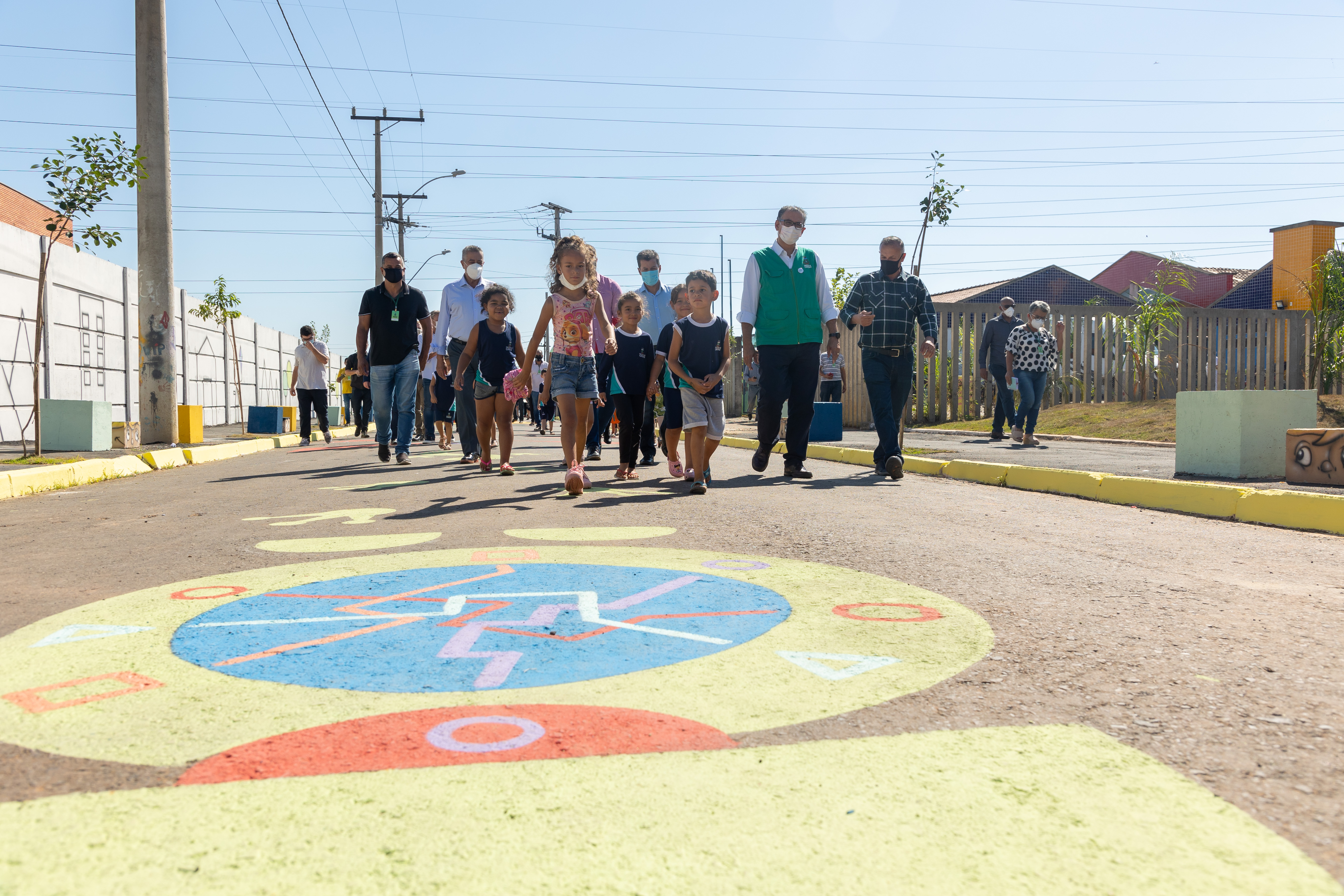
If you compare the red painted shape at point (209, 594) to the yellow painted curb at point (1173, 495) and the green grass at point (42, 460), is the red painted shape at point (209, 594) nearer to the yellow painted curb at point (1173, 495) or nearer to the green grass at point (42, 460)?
the yellow painted curb at point (1173, 495)

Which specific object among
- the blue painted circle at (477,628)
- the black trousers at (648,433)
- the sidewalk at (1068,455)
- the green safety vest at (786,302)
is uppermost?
the green safety vest at (786,302)

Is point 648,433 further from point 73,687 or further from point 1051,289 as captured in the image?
point 1051,289

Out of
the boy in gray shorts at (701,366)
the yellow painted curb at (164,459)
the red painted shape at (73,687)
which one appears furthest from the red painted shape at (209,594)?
the yellow painted curb at (164,459)

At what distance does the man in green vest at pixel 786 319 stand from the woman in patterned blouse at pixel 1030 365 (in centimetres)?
524

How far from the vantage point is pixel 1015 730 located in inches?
77.3

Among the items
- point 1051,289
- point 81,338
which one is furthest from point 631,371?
point 1051,289

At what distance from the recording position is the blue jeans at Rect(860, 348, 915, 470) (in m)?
8.13

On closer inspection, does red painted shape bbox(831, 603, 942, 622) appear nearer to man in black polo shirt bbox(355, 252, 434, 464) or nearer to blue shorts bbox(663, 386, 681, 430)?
blue shorts bbox(663, 386, 681, 430)

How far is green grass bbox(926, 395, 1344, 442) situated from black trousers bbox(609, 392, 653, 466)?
689cm

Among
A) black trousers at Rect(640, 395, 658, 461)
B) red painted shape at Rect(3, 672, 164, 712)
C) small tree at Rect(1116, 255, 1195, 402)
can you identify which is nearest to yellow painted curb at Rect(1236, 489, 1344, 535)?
black trousers at Rect(640, 395, 658, 461)

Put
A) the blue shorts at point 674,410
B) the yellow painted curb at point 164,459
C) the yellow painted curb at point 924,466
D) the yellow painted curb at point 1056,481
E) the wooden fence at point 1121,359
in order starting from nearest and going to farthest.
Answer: the yellow painted curb at point 1056,481 → the blue shorts at point 674,410 → the yellow painted curb at point 924,466 → the yellow painted curb at point 164,459 → the wooden fence at point 1121,359

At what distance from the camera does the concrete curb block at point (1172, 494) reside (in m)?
5.08

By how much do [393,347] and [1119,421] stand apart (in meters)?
10.5

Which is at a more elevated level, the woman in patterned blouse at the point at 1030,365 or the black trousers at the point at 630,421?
the woman in patterned blouse at the point at 1030,365
